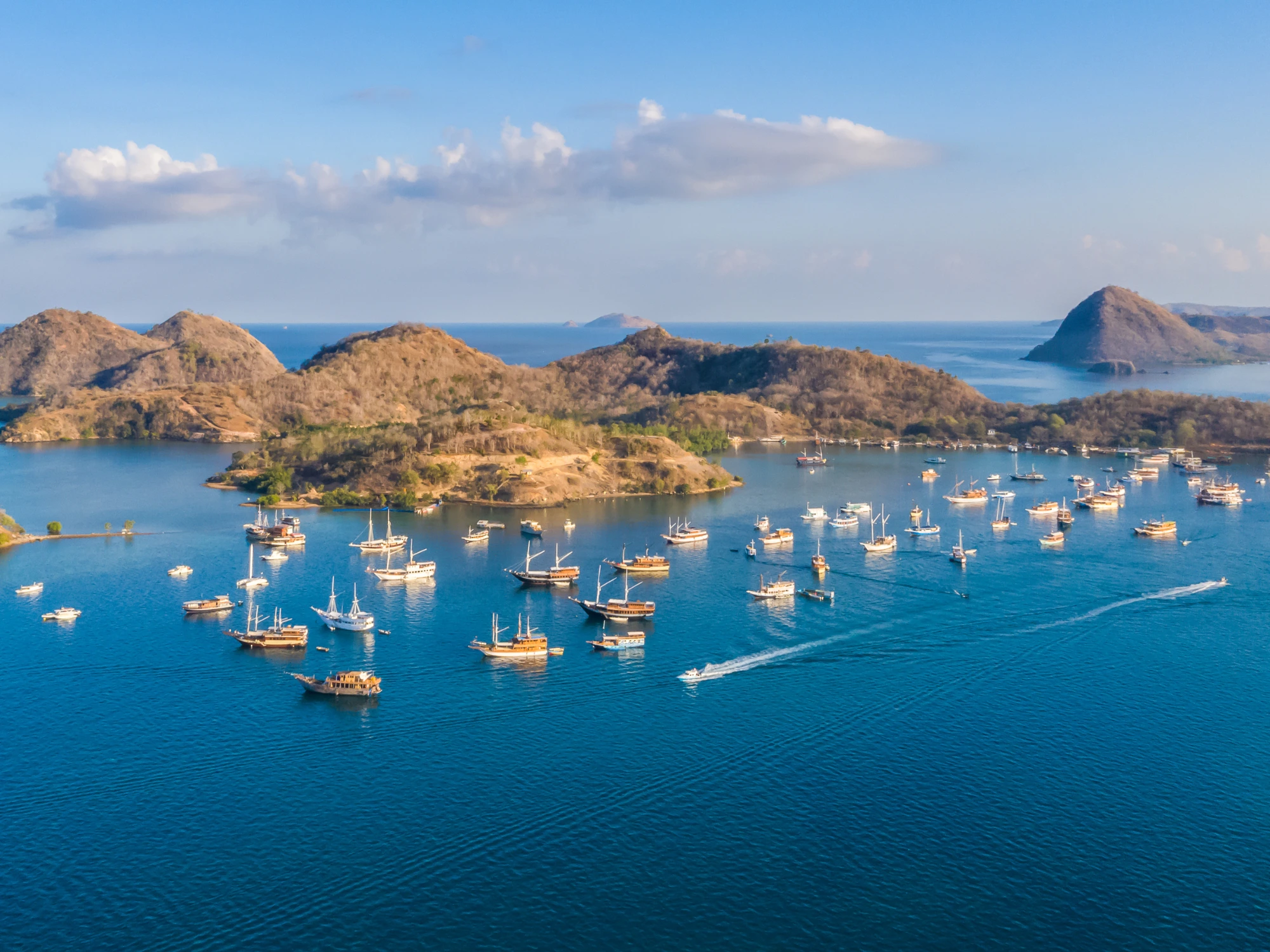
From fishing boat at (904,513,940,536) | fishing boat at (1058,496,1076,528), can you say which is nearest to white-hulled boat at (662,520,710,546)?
fishing boat at (904,513,940,536)

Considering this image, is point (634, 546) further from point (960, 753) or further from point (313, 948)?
point (313, 948)

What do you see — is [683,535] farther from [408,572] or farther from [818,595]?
[408,572]

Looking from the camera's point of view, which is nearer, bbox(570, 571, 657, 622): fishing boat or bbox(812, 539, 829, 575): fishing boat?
bbox(570, 571, 657, 622): fishing boat

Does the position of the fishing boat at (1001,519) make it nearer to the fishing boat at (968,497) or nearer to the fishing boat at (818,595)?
the fishing boat at (968,497)

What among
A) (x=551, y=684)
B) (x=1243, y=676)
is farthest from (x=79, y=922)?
(x=1243, y=676)

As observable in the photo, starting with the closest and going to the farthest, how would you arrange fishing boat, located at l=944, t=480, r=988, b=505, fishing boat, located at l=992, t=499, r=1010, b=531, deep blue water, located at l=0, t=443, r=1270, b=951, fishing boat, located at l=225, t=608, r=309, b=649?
1. deep blue water, located at l=0, t=443, r=1270, b=951
2. fishing boat, located at l=225, t=608, r=309, b=649
3. fishing boat, located at l=992, t=499, r=1010, b=531
4. fishing boat, located at l=944, t=480, r=988, b=505

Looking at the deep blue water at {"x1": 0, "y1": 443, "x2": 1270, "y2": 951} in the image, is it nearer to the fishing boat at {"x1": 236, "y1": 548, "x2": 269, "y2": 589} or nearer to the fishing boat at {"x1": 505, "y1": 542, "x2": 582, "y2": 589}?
the fishing boat at {"x1": 236, "y1": 548, "x2": 269, "y2": 589}
